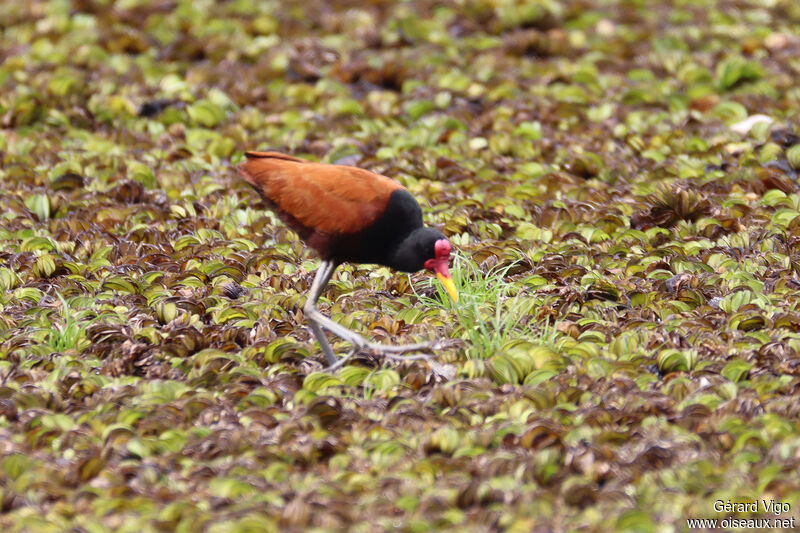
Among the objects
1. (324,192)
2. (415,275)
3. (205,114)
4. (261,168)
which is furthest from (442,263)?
(205,114)

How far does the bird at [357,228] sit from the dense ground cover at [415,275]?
29 cm

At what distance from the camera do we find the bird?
5574 millimetres

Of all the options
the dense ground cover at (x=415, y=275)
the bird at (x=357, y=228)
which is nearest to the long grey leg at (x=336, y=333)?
the bird at (x=357, y=228)

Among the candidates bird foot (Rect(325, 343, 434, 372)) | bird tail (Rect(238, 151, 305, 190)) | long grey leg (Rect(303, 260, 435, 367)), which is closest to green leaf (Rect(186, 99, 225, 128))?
bird tail (Rect(238, 151, 305, 190))

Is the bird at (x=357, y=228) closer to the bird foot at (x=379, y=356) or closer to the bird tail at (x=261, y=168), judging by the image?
the bird foot at (x=379, y=356)

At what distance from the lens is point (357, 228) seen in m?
5.57

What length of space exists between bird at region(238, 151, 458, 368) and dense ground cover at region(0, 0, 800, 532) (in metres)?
0.29

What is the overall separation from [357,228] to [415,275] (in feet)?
5.18

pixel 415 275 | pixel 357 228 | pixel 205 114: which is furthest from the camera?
pixel 205 114

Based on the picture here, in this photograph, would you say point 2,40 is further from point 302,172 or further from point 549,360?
point 549,360

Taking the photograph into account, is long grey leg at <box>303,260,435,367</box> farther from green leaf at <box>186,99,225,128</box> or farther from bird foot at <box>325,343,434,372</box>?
green leaf at <box>186,99,225,128</box>

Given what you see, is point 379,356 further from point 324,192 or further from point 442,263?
point 324,192

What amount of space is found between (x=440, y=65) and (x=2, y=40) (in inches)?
191

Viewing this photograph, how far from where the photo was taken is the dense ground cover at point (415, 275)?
4570 mm
